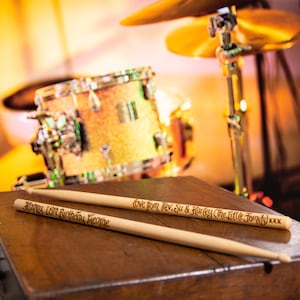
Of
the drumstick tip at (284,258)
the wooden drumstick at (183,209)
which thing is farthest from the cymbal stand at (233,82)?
the drumstick tip at (284,258)

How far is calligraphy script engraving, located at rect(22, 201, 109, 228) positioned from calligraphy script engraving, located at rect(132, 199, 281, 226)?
0.07 m

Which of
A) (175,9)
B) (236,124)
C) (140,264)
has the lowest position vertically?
(236,124)

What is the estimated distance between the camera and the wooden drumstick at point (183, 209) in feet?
1.76

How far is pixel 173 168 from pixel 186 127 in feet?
0.55

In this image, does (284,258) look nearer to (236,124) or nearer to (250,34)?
(236,124)

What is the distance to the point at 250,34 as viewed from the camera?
1343 mm

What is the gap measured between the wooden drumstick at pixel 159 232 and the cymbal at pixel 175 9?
2.12 feet

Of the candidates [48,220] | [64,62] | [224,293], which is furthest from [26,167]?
[224,293]

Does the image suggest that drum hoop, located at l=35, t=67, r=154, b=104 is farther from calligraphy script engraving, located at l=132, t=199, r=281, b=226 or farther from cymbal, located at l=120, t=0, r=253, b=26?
calligraphy script engraving, located at l=132, t=199, r=281, b=226

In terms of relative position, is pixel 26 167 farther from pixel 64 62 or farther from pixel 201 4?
pixel 201 4

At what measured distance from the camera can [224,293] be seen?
1.55ft

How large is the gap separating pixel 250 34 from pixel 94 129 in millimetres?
503

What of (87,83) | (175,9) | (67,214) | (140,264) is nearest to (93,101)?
(87,83)

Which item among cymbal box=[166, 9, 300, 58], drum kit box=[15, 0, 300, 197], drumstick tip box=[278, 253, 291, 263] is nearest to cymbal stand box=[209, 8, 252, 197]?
drum kit box=[15, 0, 300, 197]
